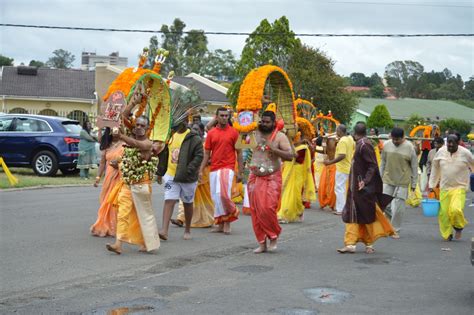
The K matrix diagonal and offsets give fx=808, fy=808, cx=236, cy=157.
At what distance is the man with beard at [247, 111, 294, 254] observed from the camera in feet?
36.4

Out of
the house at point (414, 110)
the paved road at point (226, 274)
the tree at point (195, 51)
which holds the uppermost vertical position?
the tree at point (195, 51)

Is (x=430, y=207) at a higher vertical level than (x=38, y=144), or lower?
lower

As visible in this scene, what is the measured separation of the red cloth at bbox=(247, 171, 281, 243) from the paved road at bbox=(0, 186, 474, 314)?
35cm

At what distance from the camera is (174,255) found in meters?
10.8

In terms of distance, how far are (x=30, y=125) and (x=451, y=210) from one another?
13537 millimetres

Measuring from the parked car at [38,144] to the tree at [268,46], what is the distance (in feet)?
84.3

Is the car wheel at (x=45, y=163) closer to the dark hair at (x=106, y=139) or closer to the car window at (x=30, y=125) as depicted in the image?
the car window at (x=30, y=125)

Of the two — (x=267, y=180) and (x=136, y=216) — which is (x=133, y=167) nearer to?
(x=136, y=216)

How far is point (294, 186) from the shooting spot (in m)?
15.2

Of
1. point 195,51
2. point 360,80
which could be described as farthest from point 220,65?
point 360,80

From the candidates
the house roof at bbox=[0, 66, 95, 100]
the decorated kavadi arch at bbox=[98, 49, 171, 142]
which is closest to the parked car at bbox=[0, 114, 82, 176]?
the decorated kavadi arch at bbox=[98, 49, 171, 142]

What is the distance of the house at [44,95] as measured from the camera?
52.8m

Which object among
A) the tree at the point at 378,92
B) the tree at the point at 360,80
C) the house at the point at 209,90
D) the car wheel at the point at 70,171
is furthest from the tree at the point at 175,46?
the tree at the point at 360,80

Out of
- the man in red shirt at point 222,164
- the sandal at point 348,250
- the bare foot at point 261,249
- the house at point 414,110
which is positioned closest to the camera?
the bare foot at point 261,249
